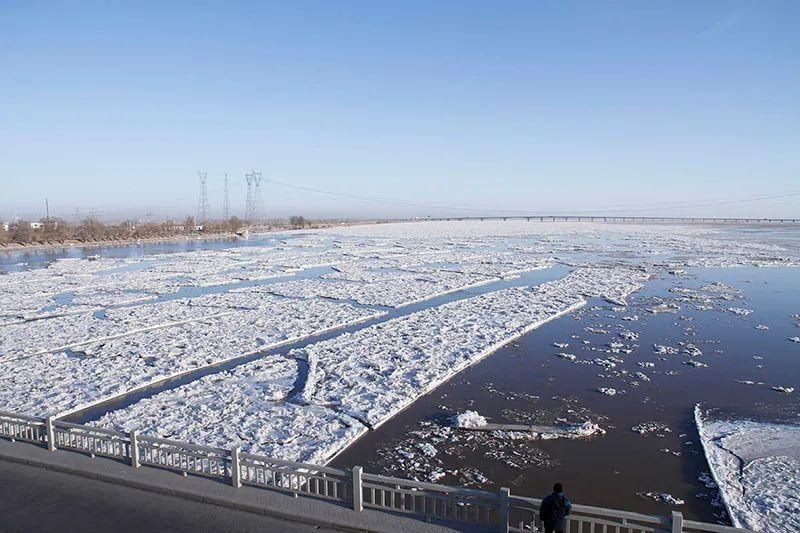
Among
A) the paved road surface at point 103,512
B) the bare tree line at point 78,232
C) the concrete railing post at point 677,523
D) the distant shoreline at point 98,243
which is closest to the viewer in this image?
the concrete railing post at point 677,523

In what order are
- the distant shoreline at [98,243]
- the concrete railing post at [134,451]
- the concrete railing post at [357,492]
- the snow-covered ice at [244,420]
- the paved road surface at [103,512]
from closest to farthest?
the paved road surface at [103,512] < the concrete railing post at [357,492] < the concrete railing post at [134,451] < the snow-covered ice at [244,420] < the distant shoreline at [98,243]

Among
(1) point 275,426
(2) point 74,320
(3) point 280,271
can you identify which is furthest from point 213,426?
(3) point 280,271

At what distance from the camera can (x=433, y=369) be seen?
1514 cm

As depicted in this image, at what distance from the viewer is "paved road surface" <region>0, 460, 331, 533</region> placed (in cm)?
684

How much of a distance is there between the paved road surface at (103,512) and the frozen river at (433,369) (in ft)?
8.95

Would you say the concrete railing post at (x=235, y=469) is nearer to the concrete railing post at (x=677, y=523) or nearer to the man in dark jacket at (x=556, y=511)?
the man in dark jacket at (x=556, y=511)

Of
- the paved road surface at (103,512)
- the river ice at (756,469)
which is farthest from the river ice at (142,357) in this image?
the river ice at (756,469)

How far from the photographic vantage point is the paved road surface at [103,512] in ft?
22.5

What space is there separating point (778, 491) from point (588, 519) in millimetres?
4278

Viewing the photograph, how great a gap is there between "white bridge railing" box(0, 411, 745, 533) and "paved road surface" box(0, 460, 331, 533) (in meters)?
0.68

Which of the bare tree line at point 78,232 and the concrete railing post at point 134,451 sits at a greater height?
the bare tree line at point 78,232

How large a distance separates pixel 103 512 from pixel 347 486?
10.3ft

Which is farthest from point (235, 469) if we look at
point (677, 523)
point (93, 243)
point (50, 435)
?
point (93, 243)

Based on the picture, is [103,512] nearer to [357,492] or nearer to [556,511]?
[357,492]
